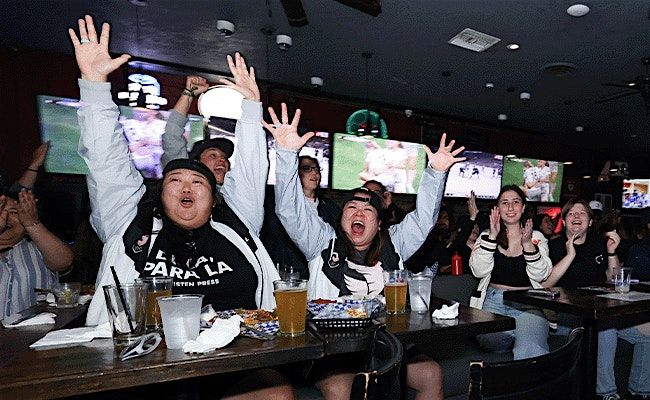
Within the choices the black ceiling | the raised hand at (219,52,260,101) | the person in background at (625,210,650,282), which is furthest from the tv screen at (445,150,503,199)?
the raised hand at (219,52,260,101)

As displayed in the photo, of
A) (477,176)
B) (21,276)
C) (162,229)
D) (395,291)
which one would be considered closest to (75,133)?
(21,276)

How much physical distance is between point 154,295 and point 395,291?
924 millimetres

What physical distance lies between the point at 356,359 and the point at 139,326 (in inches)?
44.2

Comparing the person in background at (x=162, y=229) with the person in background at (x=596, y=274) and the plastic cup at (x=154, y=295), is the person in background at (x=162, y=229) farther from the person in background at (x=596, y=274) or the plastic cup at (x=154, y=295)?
the person in background at (x=596, y=274)

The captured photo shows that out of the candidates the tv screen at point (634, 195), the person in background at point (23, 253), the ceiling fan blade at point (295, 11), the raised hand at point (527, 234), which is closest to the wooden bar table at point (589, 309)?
the raised hand at point (527, 234)

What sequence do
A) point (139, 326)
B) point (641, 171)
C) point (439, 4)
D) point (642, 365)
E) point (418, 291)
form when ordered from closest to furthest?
1. point (139, 326)
2. point (418, 291)
3. point (642, 365)
4. point (439, 4)
5. point (641, 171)

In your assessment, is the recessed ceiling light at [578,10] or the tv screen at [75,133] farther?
the tv screen at [75,133]

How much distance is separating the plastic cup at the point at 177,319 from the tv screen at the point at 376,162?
5419 mm

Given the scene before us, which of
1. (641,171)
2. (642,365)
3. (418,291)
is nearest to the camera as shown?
(418,291)

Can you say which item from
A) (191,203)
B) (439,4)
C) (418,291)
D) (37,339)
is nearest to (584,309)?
(418,291)

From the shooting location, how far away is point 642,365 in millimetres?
3164

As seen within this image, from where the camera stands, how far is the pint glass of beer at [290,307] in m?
1.51

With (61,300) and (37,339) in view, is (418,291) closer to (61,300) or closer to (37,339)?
(37,339)

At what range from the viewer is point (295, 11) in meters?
3.22
